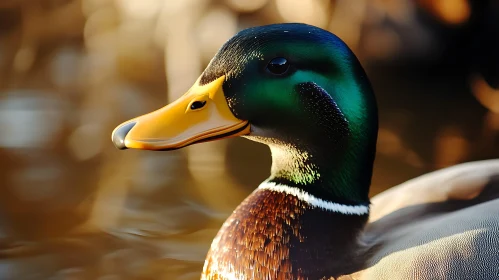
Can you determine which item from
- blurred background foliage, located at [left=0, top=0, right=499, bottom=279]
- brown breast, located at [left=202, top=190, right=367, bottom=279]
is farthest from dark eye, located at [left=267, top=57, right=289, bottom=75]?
blurred background foliage, located at [left=0, top=0, right=499, bottom=279]

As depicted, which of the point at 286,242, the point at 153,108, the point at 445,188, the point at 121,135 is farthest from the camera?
the point at 153,108

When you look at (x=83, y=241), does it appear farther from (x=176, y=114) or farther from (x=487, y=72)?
(x=487, y=72)

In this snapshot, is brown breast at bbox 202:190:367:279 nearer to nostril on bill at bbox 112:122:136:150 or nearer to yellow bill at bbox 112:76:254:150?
yellow bill at bbox 112:76:254:150

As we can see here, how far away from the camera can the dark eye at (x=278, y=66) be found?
1.94 m

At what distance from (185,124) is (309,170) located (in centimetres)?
41

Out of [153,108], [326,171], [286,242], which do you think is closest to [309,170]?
[326,171]

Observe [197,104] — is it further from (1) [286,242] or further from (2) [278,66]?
(1) [286,242]

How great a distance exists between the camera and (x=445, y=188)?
2.30 meters

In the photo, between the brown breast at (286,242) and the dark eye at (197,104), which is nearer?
the dark eye at (197,104)

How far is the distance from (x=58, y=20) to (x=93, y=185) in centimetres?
282

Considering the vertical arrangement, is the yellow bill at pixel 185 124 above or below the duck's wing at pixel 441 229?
above

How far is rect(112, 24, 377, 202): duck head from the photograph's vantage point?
1.92 meters

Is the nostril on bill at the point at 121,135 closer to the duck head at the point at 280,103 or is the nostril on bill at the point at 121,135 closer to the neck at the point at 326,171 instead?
the duck head at the point at 280,103

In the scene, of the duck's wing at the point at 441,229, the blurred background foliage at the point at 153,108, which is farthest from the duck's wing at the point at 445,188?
the blurred background foliage at the point at 153,108
